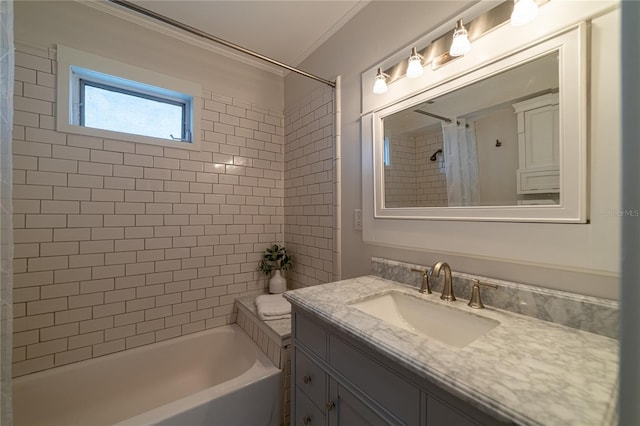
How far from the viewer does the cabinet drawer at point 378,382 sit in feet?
2.11

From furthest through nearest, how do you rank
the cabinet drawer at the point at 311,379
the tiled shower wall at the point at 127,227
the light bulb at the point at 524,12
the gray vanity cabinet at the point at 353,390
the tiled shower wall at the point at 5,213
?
the tiled shower wall at the point at 127,227, the cabinet drawer at the point at 311,379, the light bulb at the point at 524,12, the tiled shower wall at the point at 5,213, the gray vanity cabinet at the point at 353,390

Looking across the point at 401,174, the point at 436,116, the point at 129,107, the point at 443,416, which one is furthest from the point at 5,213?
the point at 436,116

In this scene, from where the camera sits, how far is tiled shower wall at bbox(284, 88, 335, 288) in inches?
70.7

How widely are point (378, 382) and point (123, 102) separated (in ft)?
7.42

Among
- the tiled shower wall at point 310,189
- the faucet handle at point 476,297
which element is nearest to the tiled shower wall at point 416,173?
the faucet handle at point 476,297

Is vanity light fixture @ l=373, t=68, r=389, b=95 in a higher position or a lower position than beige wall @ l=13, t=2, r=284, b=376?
higher

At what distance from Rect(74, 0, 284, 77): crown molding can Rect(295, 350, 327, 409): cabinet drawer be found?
87.0 inches

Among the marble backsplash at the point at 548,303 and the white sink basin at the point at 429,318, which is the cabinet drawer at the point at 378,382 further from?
the marble backsplash at the point at 548,303

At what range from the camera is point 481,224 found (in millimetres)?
989

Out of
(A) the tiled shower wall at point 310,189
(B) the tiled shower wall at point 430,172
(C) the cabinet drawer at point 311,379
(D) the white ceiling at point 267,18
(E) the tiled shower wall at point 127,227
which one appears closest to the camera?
(C) the cabinet drawer at point 311,379

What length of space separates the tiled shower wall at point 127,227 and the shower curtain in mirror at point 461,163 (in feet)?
5.03

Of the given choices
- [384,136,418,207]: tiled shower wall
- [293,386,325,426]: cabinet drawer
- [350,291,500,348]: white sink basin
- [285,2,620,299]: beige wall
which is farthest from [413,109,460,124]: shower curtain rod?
[293,386,325,426]: cabinet drawer

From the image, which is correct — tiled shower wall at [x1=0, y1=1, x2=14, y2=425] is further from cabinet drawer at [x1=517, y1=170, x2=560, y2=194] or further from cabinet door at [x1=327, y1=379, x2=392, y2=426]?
cabinet drawer at [x1=517, y1=170, x2=560, y2=194]

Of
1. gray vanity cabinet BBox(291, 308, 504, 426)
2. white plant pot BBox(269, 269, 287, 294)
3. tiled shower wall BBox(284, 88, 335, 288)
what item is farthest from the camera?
white plant pot BBox(269, 269, 287, 294)
